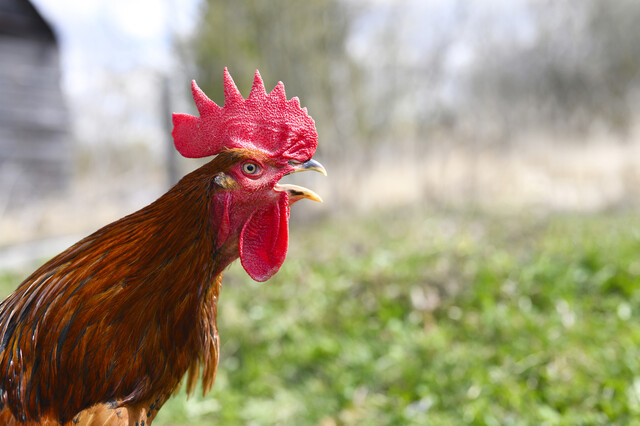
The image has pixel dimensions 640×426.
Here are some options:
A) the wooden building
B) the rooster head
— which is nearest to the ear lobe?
the rooster head

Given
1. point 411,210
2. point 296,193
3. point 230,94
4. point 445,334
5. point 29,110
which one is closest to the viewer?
point 296,193

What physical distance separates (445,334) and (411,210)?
379 cm

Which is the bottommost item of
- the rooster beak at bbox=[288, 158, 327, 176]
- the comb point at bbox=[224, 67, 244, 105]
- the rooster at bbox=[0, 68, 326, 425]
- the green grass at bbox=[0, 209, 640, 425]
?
the green grass at bbox=[0, 209, 640, 425]

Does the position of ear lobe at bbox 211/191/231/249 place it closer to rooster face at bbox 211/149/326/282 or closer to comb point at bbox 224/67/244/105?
rooster face at bbox 211/149/326/282

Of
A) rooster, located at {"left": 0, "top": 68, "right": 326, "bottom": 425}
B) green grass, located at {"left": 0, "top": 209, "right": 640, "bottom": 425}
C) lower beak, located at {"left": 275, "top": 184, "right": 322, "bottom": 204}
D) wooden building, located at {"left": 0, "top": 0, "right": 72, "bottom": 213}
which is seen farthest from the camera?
wooden building, located at {"left": 0, "top": 0, "right": 72, "bottom": 213}

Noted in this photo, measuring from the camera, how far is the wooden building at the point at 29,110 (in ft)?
34.5

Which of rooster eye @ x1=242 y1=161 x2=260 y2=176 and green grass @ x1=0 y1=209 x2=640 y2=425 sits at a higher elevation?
rooster eye @ x1=242 y1=161 x2=260 y2=176

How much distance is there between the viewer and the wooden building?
10.5m

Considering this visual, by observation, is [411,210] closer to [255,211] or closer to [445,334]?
[445,334]

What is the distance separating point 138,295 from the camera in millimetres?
1520

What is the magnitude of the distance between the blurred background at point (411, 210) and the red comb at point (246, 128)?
2.40m

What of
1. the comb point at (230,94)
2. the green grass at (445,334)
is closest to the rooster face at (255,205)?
the comb point at (230,94)

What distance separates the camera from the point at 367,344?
13.9 feet

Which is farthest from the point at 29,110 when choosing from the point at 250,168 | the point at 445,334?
the point at 250,168
